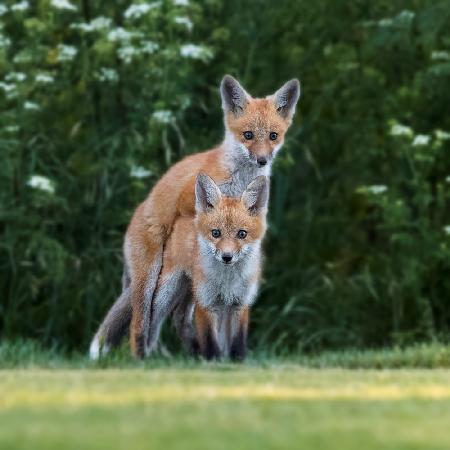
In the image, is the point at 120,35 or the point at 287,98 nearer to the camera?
the point at 287,98

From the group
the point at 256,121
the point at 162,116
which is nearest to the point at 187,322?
the point at 256,121

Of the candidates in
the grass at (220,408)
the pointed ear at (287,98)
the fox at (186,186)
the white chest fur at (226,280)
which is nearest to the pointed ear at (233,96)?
the fox at (186,186)

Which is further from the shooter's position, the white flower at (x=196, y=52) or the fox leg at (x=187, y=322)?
the white flower at (x=196, y=52)

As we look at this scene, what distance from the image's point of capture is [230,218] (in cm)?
905

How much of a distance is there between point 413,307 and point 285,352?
112 inches

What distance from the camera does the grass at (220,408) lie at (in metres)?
4.70

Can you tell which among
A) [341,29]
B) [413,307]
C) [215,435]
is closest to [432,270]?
[413,307]

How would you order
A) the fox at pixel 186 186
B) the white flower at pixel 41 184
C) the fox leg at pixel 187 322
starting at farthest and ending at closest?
the white flower at pixel 41 184 < the fox leg at pixel 187 322 < the fox at pixel 186 186

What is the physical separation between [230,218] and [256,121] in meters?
1.09

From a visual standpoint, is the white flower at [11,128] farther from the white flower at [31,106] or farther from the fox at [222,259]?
the fox at [222,259]

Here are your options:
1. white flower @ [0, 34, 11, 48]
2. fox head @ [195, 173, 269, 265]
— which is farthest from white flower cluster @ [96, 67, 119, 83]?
fox head @ [195, 173, 269, 265]

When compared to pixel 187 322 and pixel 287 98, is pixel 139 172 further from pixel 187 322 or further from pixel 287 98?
pixel 187 322

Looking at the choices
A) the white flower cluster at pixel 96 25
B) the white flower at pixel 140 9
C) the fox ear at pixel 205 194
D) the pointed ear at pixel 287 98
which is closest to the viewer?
the fox ear at pixel 205 194

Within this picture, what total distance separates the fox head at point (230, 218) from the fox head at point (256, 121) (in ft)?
1.22
